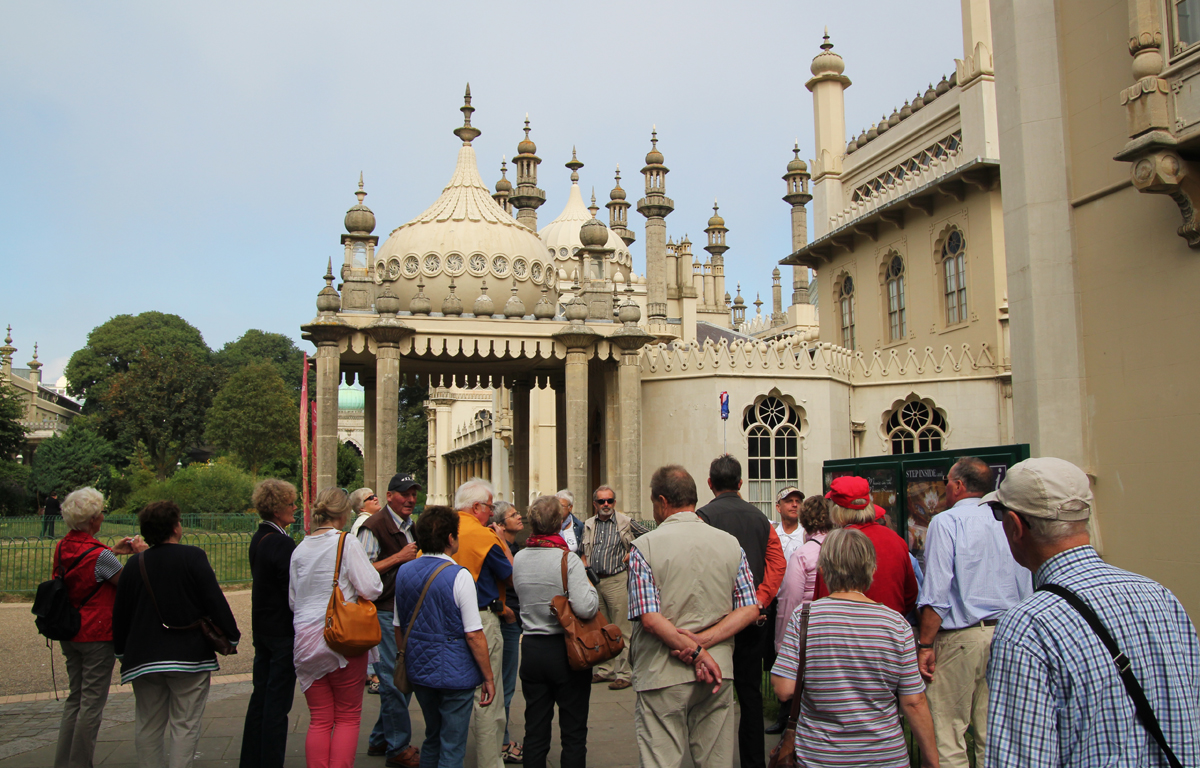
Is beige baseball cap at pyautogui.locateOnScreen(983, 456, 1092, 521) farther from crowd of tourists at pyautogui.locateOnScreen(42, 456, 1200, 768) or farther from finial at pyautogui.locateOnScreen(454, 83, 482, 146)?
finial at pyautogui.locateOnScreen(454, 83, 482, 146)

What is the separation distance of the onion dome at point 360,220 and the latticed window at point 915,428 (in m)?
12.6

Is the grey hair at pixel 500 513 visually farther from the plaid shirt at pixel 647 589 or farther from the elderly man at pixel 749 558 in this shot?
the plaid shirt at pixel 647 589

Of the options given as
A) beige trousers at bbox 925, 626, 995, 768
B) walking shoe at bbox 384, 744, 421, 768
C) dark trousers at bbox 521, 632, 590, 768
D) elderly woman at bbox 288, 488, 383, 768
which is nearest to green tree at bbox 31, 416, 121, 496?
walking shoe at bbox 384, 744, 421, 768

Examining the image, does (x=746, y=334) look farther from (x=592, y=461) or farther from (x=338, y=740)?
(x=338, y=740)

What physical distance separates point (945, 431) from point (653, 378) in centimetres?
694

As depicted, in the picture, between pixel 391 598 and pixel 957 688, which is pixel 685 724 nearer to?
pixel 957 688

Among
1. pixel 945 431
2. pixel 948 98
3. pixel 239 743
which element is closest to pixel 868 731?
pixel 239 743

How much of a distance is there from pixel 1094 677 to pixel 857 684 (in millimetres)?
1453

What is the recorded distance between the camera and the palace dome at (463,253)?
18516 mm

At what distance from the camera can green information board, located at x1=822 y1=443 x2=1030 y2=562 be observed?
841cm

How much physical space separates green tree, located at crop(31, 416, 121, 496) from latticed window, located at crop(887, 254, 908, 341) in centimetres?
3359

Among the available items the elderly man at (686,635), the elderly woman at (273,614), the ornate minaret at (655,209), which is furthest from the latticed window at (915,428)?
the ornate minaret at (655,209)

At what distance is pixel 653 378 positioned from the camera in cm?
2000

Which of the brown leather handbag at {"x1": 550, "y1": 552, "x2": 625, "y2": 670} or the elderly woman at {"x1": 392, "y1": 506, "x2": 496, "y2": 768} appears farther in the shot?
the brown leather handbag at {"x1": 550, "y1": 552, "x2": 625, "y2": 670}
